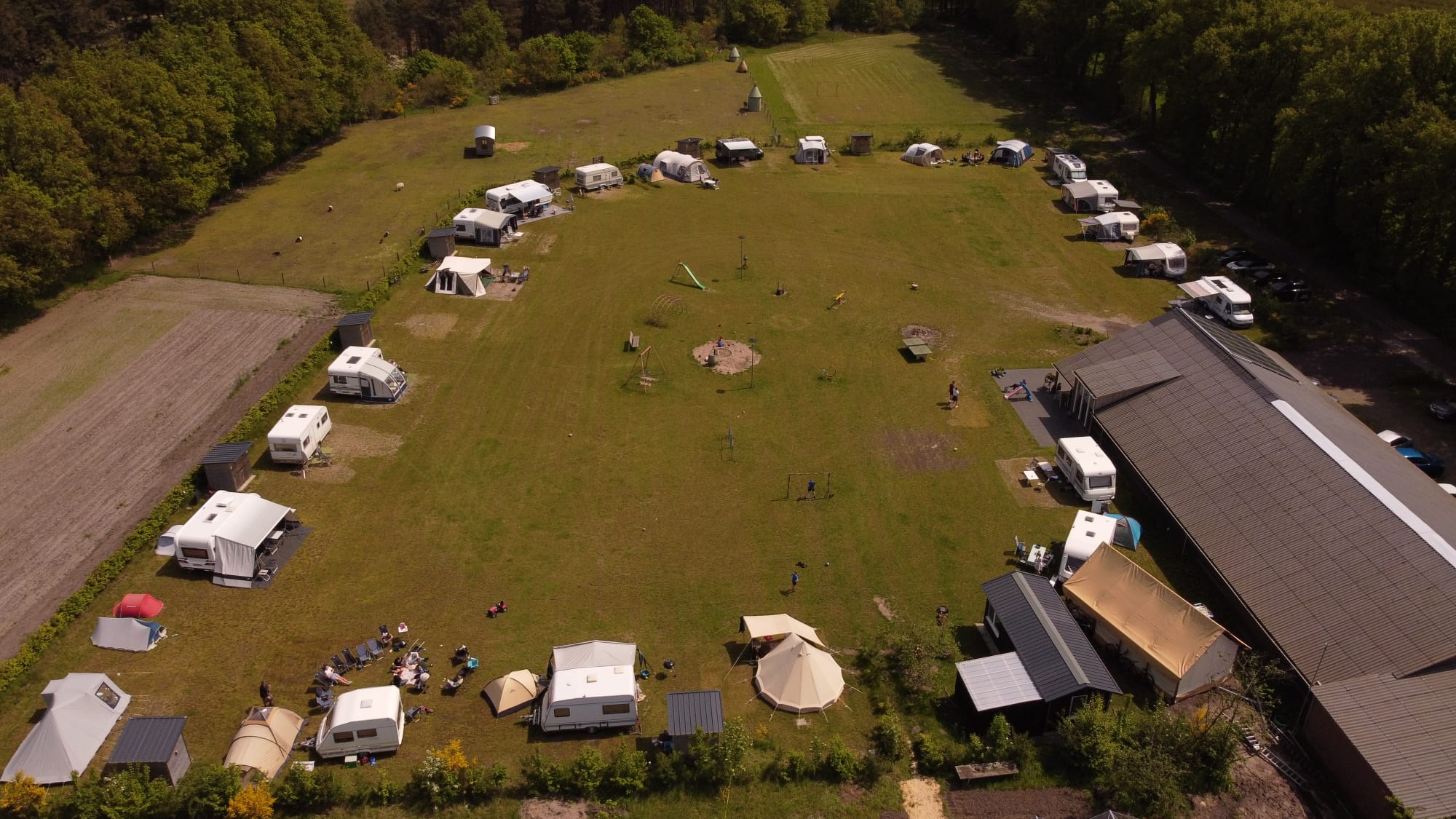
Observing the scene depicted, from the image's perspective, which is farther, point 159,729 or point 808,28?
point 808,28

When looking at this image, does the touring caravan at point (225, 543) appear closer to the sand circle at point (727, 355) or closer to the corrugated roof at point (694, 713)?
the corrugated roof at point (694, 713)

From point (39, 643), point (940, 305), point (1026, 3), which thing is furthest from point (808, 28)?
point (39, 643)

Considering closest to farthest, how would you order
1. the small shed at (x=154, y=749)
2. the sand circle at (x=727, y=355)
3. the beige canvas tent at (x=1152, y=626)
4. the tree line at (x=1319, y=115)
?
the small shed at (x=154, y=749)
the beige canvas tent at (x=1152, y=626)
the sand circle at (x=727, y=355)
the tree line at (x=1319, y=115)

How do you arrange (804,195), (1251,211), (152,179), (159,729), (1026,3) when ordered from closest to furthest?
1. (159,729)
2. (152,179)
3. (1251,211)
4. (804,195)
5. (1026,3)

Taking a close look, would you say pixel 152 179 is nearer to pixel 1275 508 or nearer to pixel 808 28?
pixel 1275 508

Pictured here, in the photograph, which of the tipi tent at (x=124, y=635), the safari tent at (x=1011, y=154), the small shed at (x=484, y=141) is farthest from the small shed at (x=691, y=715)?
the small shed at (x=484, y=141)

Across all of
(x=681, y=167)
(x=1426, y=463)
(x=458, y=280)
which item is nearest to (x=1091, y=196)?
(x=681, y=167)

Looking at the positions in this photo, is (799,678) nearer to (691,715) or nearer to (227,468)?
(691,715)
